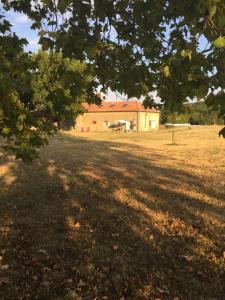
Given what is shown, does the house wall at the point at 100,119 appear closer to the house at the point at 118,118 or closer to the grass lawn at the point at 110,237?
the house at the point at 118,118

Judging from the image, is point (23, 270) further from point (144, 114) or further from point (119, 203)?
point (144, 114)

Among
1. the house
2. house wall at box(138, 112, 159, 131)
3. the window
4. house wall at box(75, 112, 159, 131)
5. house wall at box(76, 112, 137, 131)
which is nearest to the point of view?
the house

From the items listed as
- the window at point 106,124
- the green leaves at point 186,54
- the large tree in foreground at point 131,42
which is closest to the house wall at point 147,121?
the window at point 106,124

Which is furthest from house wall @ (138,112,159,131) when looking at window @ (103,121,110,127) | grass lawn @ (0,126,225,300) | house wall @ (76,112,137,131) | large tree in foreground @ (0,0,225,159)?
large tree in foreground @ (0,0,225,159)

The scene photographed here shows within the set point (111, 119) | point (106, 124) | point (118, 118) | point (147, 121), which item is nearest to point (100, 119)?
point (106, 124)

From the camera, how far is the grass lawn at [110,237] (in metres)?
5.98

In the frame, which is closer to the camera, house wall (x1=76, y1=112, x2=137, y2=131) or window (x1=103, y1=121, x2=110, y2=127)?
house wall (x1=76, y1=112, x2=137, y2=131)

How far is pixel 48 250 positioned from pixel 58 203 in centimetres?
327

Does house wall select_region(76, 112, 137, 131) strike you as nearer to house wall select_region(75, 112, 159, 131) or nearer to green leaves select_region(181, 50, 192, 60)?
house wall select_region(75, 112, 159, 131)

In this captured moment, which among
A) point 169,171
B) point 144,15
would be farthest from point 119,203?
point 169,171

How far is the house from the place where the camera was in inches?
2790

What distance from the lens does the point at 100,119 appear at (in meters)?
74.1

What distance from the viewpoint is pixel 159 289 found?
5891 millimetres

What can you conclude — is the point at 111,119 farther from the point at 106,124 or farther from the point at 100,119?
the point at 100,119
